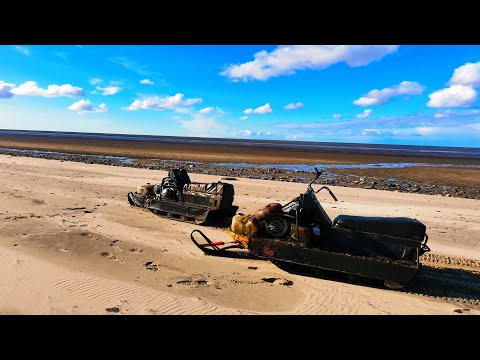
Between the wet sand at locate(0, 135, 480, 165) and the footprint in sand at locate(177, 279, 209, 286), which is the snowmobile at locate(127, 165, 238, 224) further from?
the wet sand at locate(0, 135, 480, 165)

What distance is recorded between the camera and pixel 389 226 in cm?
661

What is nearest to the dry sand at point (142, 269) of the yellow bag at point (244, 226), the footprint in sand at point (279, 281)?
A: the footprint in sand at point (279, 281)

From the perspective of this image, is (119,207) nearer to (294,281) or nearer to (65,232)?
(65,232)

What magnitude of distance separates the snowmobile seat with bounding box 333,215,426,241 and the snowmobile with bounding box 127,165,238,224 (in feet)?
15.5

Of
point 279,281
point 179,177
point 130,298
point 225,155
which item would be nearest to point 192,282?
point 130,298

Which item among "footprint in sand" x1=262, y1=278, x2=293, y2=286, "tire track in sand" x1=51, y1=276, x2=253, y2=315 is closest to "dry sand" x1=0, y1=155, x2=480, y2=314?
"tire track in sand" x1=51, y1=276, x2=253, y2=315

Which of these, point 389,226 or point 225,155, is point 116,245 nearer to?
point 389,226

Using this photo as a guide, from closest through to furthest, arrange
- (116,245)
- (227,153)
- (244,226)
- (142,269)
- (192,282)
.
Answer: (192,282)
(142,269)
(244,226)
(116,245)
(227,153)

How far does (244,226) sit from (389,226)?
9.68ft

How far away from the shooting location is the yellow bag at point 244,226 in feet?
23.8

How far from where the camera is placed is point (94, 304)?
552 cm

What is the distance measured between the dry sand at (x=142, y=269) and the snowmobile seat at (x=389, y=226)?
3.71 ft
